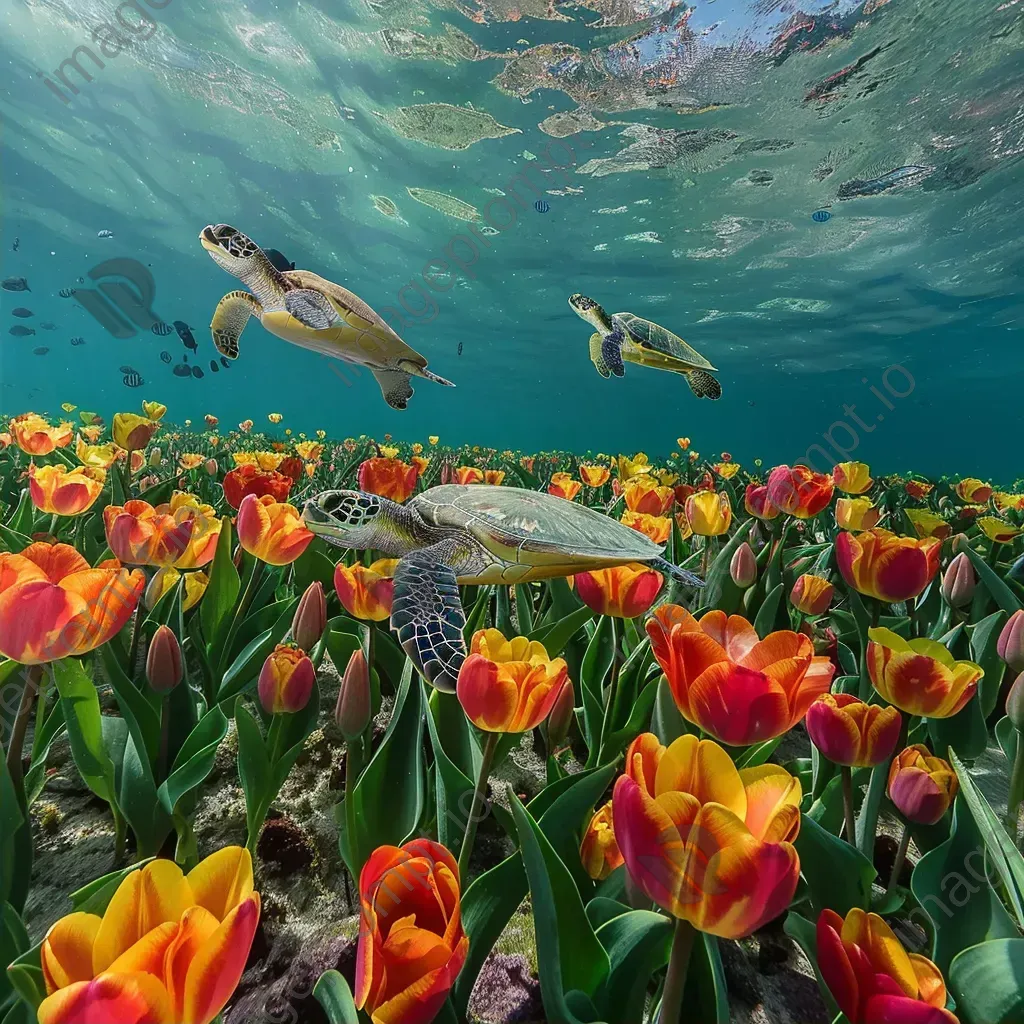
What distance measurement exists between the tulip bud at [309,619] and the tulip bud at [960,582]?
1723 mm

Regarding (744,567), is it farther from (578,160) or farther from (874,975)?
(578,160)

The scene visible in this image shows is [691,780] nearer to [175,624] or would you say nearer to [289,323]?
[175,624]

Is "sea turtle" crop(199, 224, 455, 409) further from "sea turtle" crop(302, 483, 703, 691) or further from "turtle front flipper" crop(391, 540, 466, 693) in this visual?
"turtle front flipper" crop(391, 540, 466, 693)

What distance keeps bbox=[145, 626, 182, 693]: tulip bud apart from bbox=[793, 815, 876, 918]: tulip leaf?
101 cm

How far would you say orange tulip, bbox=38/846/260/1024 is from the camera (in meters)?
0.36

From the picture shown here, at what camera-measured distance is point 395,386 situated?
2785 millimetres

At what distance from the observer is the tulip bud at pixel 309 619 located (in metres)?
1.14

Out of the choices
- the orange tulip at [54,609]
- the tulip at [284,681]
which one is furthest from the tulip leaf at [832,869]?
the orange tulip at [54,609]

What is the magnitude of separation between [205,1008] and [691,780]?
0.42 m

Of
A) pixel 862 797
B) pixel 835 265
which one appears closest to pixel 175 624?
pixel 862 797

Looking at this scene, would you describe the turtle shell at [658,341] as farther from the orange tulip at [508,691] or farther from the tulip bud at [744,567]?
the orange tulip at [508,691]

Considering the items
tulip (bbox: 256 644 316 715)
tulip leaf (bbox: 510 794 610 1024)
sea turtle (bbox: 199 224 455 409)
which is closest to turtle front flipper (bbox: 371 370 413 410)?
sea turtle (bbox: 199 224 455 409)

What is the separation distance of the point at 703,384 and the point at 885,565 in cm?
306

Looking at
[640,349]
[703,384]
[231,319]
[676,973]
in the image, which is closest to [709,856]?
[676,973]
